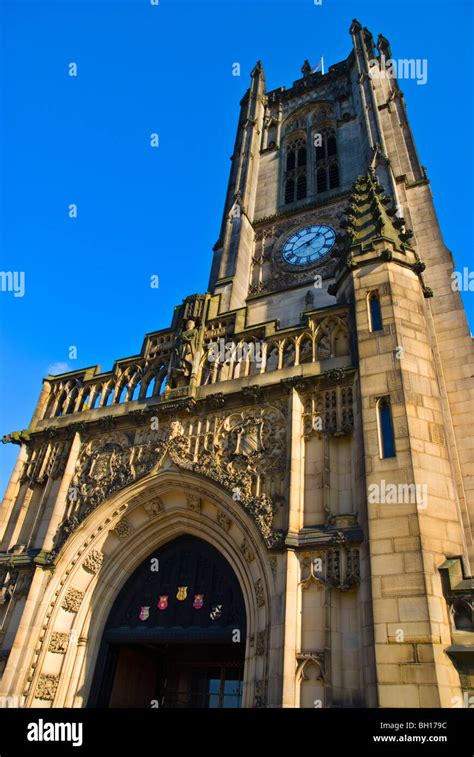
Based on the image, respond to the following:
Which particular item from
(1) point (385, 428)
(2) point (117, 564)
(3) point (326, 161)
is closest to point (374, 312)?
(1) point (385, 428)

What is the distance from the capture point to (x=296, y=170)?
2570cm

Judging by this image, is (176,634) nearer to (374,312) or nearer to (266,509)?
(266,509)

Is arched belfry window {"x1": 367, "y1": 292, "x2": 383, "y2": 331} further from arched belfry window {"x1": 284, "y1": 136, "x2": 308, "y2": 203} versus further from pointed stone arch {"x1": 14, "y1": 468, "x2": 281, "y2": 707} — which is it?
arched belfry window {"x1": 284, "y1": 136, "x2": 308, "y2": 203}

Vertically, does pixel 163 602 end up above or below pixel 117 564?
below

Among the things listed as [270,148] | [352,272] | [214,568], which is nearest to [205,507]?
[214,568]

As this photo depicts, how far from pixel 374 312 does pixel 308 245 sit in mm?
9402

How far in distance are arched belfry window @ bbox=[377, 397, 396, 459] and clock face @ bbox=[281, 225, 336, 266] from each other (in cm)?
1039

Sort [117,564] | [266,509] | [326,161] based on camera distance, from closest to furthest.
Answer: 1. [266,509]
2. [117,564]
3. [326,161]

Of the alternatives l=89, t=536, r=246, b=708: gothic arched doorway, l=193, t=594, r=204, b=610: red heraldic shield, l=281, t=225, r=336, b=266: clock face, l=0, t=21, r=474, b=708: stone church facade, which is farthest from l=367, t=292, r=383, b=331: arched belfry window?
l=281, t=225, r=336, b=266: clock face

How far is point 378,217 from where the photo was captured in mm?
14086

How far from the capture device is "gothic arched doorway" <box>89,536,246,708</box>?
1146 cm

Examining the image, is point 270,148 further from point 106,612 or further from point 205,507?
point 106,612

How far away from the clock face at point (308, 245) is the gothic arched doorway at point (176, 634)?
38.5ft

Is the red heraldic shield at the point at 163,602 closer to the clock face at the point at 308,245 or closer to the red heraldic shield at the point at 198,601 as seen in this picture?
the red heraldic shield at the point at 198,601
